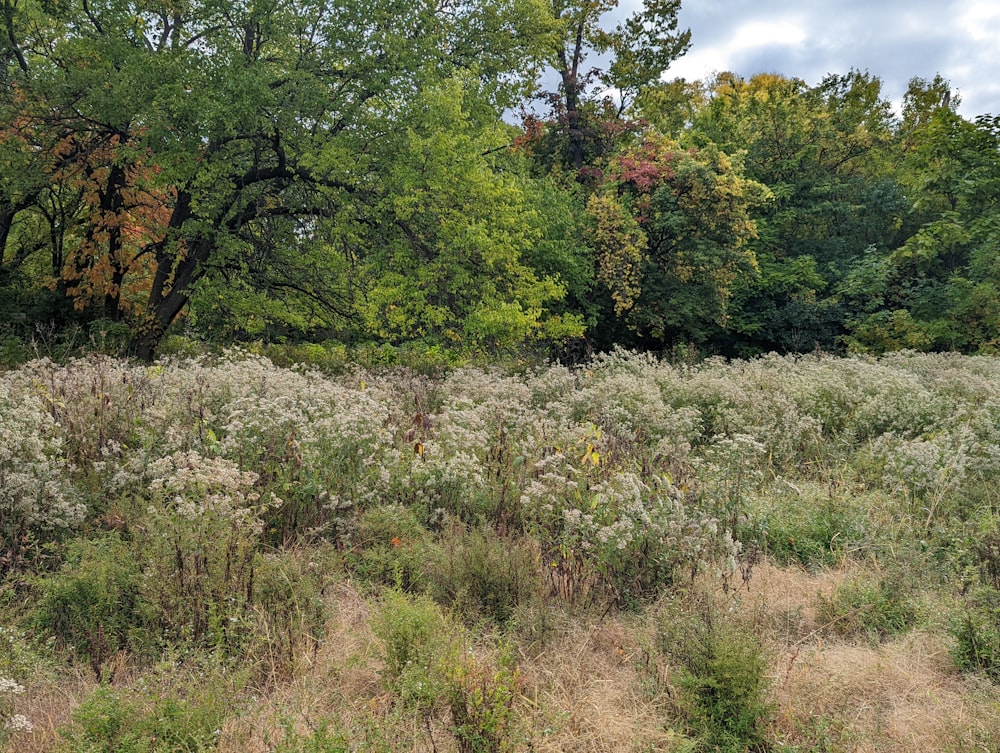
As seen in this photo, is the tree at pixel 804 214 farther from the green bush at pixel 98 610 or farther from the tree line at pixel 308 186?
the green bush at pixel 98 610

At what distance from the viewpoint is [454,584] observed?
174 inches

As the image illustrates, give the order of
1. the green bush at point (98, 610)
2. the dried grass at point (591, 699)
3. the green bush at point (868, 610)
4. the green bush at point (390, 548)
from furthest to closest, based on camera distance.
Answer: the green bush at point (390, 548)
the green bush at point (868, 610)
the green bush at point (98, 610)
the dried grass at point (591, 699)

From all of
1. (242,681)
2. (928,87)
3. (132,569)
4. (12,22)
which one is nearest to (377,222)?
(12,22)

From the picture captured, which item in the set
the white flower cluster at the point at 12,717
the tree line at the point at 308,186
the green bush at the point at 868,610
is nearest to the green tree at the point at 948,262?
the tree line at the point at 308,186

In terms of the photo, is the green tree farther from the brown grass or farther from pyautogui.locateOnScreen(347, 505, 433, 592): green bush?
the brown grass

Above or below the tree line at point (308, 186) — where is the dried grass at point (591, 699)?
below

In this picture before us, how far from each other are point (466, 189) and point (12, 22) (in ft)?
29.9

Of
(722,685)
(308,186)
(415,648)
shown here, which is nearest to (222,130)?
(308,186)

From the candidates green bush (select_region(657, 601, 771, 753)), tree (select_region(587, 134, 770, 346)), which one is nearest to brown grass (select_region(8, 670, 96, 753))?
green bush (select_region(657, 601, 771, 753))

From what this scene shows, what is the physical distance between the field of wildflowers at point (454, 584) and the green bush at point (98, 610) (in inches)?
0.7

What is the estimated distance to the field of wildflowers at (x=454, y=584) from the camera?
10.6ft

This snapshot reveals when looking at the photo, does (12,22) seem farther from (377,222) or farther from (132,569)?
(132,569)

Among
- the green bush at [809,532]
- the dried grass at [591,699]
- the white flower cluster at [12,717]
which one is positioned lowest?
the dried grass at [591,699]

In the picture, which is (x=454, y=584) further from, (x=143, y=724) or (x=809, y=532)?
(x=809, y=532)
